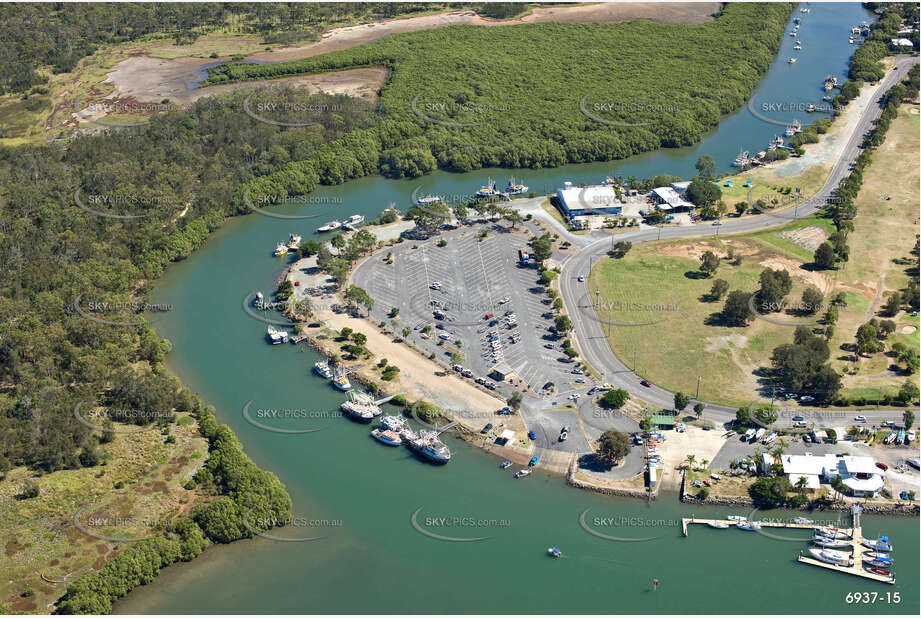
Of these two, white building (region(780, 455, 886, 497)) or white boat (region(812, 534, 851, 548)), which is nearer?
white boat (region(812, 534, 851, 548))

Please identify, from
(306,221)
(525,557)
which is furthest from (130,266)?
(525,557)

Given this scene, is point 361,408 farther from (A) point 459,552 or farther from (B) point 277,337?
(A) point 459,552

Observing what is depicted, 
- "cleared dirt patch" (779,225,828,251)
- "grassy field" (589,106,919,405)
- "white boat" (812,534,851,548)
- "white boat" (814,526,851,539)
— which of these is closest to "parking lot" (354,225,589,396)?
"grassy field" (589,106,919,405)

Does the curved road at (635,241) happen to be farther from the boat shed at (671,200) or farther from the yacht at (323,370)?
the yacht at (323,370)

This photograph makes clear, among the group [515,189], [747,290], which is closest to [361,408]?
[747,290]

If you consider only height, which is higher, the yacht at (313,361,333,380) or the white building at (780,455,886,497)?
A: the yacht at (313,361,333,380)

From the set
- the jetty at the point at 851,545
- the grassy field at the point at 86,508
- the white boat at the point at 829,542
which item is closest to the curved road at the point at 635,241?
the jetty at the point at 851,545

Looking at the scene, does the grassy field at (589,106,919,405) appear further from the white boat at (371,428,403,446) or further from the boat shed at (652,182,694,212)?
the white boat at (371,428,403,446)
